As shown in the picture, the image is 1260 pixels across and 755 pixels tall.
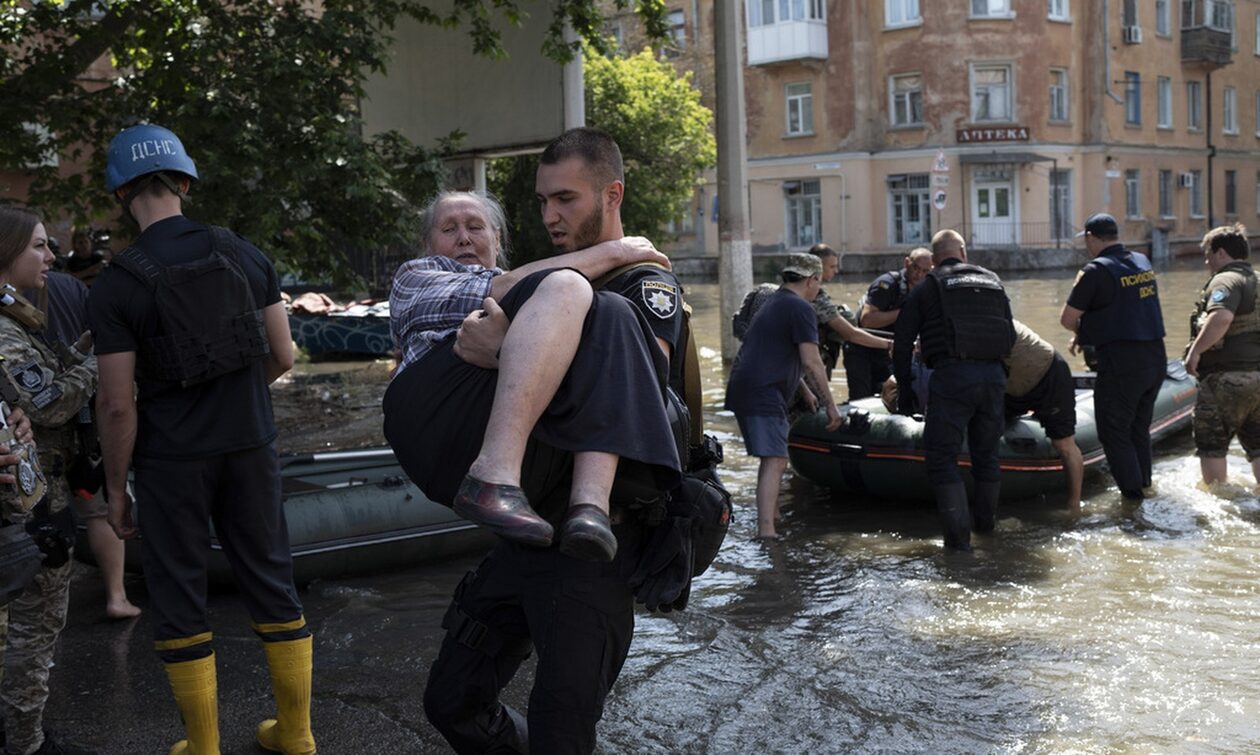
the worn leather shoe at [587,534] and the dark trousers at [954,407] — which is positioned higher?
the worn leather shoe at [587,534]

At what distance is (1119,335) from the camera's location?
28.2 ft

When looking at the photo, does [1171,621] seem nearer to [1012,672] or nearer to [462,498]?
[1012,672]

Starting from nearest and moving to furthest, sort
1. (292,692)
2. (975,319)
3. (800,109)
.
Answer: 1. (292,692)
2. (975,319)
3. (800,109)

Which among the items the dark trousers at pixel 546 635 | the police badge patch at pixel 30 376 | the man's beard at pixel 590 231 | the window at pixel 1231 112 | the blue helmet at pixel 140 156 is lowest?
the dark trousers at pixel 546 635

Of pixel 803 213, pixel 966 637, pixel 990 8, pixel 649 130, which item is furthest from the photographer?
pixel 803 213

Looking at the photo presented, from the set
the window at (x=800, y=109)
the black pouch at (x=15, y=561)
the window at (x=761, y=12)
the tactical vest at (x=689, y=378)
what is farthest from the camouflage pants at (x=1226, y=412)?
the window at (x=761, y=12)

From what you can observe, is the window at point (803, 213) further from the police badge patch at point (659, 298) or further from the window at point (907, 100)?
the police badge patch at point (659, 298)

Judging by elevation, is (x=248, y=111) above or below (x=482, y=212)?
above

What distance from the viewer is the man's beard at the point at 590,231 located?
3197 mm

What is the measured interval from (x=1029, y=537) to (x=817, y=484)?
188 centimetres

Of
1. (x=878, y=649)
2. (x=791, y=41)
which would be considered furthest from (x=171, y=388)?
(x=791, y=41)

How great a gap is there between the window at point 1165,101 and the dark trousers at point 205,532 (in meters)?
46.7

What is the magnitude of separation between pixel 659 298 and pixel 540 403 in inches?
17.6

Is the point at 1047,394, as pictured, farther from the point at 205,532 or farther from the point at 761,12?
the point at 761,12
